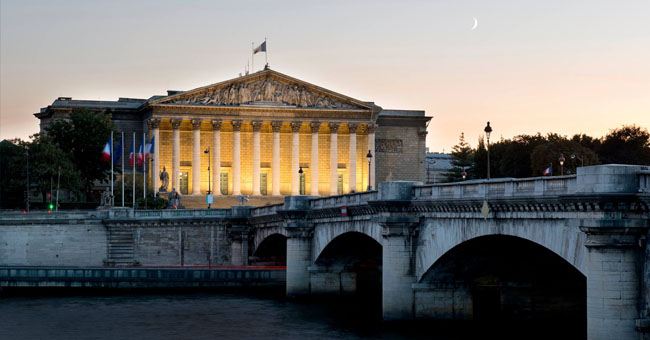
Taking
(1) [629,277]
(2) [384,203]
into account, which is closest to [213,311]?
(2) [384,203]

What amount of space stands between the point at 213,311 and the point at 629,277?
34.3 metres

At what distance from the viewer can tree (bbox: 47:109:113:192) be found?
414ft

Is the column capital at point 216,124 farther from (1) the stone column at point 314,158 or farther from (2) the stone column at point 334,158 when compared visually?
(2) the stone column at point 334,158

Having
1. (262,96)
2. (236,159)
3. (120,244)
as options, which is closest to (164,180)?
(236,159)

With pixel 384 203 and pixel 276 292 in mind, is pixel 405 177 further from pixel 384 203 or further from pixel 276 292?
pixel 384 203

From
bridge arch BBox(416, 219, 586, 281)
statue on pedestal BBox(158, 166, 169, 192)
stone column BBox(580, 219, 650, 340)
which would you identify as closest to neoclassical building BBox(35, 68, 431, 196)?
statue on pedestal BBox(158, 166, 169, 192)

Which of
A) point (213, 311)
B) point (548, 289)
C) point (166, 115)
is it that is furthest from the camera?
point (166, 115)

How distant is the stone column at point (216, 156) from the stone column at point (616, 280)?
107m

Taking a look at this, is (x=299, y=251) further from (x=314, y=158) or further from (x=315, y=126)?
(x=314, y=158)

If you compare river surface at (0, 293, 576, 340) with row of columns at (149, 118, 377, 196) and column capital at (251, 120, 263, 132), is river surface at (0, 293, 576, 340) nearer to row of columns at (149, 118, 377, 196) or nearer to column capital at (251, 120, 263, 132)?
row of columns at (149, 118, 377, 196)

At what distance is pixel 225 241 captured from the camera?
308 feet

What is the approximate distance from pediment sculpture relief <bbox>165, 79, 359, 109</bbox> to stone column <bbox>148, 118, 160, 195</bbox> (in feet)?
11.3

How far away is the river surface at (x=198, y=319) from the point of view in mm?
50938

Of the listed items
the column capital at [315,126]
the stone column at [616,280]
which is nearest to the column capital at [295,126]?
the column capital at [315,126]
